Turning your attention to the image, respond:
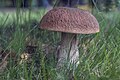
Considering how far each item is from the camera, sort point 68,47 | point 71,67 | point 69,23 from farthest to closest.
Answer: point 68,47 < point 69,23 < point 71,67

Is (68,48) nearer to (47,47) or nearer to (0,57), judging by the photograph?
(47,47)

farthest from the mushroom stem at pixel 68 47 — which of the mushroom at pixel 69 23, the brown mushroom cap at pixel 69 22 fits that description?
the brown mushroom cap at pixel 69 22

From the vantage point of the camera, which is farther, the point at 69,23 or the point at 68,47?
the point at 68,47

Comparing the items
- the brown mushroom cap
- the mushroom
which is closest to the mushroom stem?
the mushroom

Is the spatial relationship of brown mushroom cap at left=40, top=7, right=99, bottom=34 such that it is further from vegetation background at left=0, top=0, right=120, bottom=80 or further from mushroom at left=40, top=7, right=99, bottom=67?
vegetation background at left=0, top=0, right=120, bottom=80

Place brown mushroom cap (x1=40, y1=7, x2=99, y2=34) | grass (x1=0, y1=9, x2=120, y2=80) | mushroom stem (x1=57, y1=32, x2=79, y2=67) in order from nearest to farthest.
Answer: grass (x1=0, y1=9, x2=120, y2=80), brown mushroom cap (x1=40, y1=7, x2=99, y2=34), mushroom stem (x1=57, y1=32, x2=79, y2=67)

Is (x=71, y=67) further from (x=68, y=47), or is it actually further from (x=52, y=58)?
(x=68, y=47)

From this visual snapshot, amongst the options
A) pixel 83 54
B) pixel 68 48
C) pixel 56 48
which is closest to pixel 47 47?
pixel 56 48

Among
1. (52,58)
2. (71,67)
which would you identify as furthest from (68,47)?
(71,67)

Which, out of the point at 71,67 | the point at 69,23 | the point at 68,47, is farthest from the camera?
the point at 68,47
